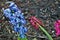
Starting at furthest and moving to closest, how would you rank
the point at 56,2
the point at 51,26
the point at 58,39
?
the point at 56,2 → the point at 51,26 → the point at 58,39

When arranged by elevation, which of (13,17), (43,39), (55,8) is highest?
(13,17)

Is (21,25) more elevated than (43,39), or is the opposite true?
(21,25)

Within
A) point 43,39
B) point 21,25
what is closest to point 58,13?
point 43,39

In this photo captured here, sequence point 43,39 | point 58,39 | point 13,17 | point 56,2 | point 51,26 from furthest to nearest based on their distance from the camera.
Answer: point 56,2, point 51,26, point 43,39, point 58,39, point 13,17

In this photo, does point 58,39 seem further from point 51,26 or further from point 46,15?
point 46,15

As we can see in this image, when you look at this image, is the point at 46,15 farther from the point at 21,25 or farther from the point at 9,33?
the point at 21,25

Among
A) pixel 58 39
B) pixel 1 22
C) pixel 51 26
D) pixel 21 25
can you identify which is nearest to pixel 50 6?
pixel 51 26

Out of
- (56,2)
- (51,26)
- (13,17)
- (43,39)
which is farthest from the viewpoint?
(56,2)

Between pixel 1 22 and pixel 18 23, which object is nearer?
pixel 18 23

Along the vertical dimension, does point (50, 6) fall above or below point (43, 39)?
above
